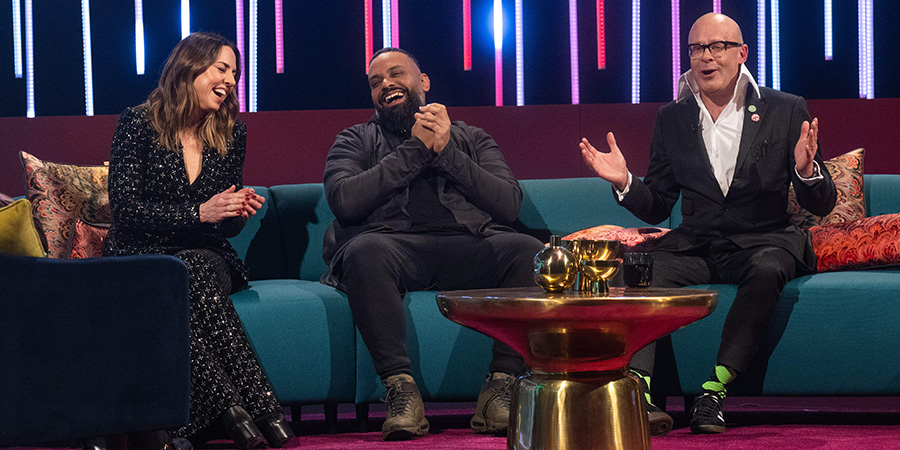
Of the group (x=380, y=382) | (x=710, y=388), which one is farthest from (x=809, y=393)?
(x=380, y=382)

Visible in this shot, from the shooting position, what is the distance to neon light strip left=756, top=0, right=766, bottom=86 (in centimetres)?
379

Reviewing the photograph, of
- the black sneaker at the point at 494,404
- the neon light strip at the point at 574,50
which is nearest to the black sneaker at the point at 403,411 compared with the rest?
the black sneaker at the point at 494,404

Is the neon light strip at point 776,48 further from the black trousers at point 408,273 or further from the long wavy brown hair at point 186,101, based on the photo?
the long wavy brown hair at point 186,101

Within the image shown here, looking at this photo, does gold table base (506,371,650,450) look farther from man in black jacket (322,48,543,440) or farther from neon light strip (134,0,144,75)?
neon light strip (134,0,144,75)

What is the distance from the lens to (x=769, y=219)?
8.76ft

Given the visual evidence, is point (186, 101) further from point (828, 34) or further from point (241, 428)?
point (828, 34)

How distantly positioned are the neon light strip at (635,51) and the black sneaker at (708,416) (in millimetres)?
1776

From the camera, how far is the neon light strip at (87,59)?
3842 millimetres

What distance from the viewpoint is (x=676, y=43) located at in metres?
3.81

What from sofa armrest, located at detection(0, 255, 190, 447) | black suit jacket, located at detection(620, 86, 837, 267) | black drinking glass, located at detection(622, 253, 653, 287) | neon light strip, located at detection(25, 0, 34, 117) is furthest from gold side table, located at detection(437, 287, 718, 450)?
neon light strip, located at detection(25, 0, 34, 117)

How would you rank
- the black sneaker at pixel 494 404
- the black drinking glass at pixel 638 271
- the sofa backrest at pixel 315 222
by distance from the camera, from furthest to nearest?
the sofa backrest at pixel 315 222 < the black sneaker at pixel 494 404 < the black drinking glass at pixel 638 271

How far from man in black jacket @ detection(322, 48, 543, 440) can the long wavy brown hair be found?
1.28ft

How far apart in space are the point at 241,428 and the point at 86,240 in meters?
1.07

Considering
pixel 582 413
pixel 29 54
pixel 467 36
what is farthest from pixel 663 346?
pixel 29 54
